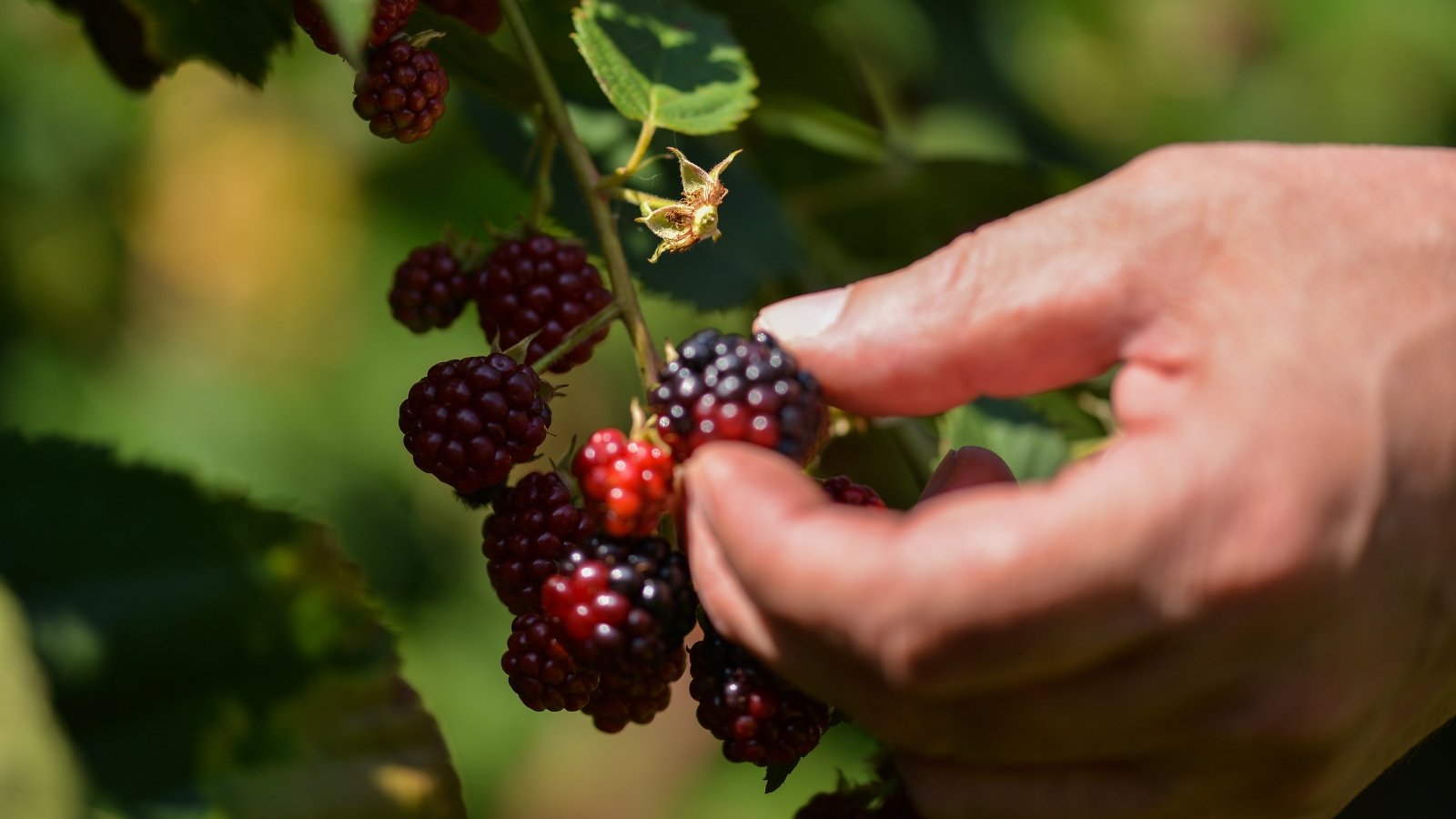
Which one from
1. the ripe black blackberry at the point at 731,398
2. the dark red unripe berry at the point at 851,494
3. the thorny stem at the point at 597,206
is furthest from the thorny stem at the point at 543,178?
the dark red unripe berry at the point at 851,494

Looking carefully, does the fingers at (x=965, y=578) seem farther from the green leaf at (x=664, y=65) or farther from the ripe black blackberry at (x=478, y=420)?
the green leaf at (x=664, y=65)

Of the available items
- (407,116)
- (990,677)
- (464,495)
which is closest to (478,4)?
(407,116)

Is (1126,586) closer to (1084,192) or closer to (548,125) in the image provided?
(1084,192)

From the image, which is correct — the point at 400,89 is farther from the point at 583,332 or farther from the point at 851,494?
the point at 851,494

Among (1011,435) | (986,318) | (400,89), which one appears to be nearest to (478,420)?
(400,89)

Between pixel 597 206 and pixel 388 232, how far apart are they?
6.35 ft

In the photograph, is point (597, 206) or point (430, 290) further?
point (430, 290)

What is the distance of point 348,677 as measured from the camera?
1.29m

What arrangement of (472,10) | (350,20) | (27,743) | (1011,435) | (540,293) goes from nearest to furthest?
1. (350,20)
2. (27,743)
3. (540,293)
4. (472,10)
5. (1011,435)

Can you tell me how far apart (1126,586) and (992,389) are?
307 millimetres

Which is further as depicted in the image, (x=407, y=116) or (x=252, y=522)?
(x=252, y=522)

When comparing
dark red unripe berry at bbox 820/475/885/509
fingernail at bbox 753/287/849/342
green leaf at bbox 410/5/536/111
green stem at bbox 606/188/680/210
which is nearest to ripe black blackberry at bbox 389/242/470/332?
green leaf at bbox 410/5/536/111

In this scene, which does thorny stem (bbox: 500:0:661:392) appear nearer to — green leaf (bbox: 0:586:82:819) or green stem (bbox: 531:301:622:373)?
green stem (bbox: 531:301:622:373)

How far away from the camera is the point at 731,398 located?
1039mm
